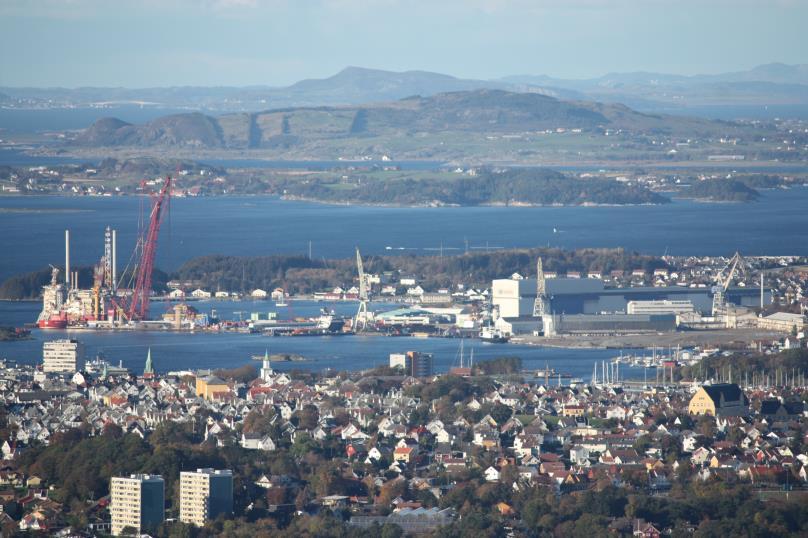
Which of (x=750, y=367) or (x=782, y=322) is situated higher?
(x=750, y=367)

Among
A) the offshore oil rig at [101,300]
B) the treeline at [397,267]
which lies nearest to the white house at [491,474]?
the offshore oil rig at [101,300]

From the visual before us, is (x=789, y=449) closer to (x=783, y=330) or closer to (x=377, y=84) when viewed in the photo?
(x=783, y=330)

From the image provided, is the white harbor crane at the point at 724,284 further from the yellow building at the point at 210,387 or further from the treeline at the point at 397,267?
the yellow building at the point at 210,387

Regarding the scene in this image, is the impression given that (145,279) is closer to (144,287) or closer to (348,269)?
(144,287)

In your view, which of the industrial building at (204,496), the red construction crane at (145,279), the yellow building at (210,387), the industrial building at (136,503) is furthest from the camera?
the red construction crane at (145,279)

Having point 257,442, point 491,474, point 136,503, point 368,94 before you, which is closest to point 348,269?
point 257,442
